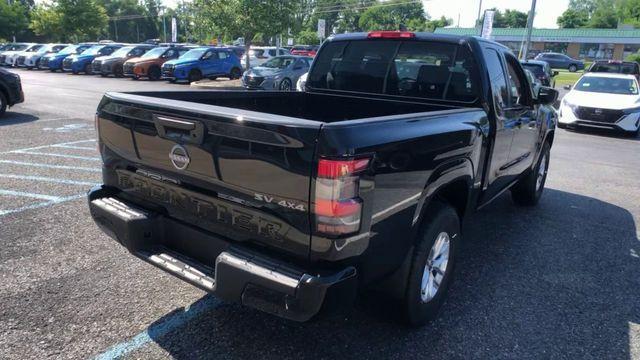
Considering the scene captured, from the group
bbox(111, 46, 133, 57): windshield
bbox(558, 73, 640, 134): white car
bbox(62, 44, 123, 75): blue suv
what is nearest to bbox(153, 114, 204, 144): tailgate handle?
bbox(558, 73, 640, 134): white car

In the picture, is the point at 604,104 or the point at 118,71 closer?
the point at 604,104

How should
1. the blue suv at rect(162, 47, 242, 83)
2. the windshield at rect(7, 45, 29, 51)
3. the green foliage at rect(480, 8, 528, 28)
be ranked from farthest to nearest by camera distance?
1. the green foliage at rect(480, 8, 528, 28)
2. the windshield at rect(7, 45, 29, 51)
3. the blue suv at rect(162, 47, 242, 83)

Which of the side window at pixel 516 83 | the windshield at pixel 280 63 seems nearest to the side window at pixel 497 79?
the side window at pixel 516 83

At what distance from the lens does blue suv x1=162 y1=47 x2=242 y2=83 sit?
857 inches

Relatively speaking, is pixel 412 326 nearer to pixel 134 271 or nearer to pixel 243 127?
Result: pixel 243 127

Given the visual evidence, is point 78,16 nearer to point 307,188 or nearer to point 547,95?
point 547,95

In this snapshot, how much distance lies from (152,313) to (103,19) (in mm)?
42966

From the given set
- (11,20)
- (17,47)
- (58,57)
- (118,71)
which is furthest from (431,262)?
(11,20)

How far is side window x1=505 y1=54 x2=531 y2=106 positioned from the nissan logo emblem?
316 cm

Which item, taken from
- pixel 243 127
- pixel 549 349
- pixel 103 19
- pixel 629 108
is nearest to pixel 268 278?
pixel 243 127

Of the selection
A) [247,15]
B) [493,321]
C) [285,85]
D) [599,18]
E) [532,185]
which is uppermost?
[599,18]

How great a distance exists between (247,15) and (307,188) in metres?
21.3

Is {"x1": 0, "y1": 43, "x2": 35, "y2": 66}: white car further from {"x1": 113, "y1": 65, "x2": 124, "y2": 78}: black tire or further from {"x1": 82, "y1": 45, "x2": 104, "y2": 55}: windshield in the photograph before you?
{"x1": 113, "y1": 65, "x2": 124, "y2": 78}: black tire

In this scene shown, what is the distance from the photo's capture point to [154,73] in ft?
76.6
